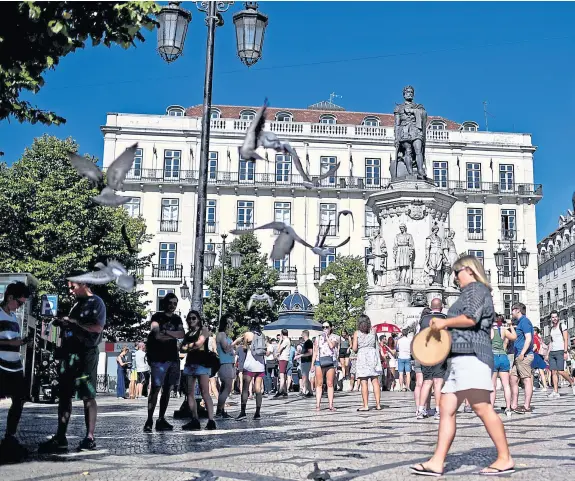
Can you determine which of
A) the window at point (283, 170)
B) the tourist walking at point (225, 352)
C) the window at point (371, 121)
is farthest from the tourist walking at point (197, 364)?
the window at point (371, 121)

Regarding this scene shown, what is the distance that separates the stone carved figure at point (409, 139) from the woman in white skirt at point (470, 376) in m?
18.3

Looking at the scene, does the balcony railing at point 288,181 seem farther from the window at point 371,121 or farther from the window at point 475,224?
the window at point 371,121

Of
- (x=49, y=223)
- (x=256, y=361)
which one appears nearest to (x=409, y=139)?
(x=256, y=361)

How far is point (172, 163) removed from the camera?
62.7 metres

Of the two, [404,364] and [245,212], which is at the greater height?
[245,212]

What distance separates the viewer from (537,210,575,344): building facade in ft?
265

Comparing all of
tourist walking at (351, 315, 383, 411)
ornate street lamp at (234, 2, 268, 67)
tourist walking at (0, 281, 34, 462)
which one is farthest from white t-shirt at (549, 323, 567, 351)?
tourist walking at (0, 281, 34, 462)

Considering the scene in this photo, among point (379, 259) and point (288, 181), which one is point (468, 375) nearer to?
point (379, 259)

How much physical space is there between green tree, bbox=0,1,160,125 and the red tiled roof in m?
62.4

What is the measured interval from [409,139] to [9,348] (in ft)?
60.9

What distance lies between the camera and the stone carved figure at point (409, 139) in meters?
24.3

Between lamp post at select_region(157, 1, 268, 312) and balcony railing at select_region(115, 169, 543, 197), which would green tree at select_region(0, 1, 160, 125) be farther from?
balcony railing at select_region(115, 169, 543, 197)

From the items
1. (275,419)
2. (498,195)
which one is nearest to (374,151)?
(498,195)

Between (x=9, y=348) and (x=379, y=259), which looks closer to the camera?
(x=9, y=348)
